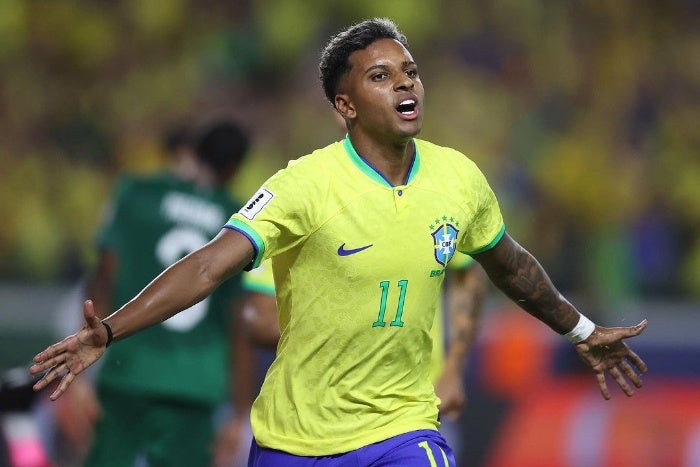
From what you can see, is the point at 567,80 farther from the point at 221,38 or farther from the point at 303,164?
the point at 303,164

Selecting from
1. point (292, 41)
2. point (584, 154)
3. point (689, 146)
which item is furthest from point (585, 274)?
point (292, 41)

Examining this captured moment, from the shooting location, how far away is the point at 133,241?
6332 mm

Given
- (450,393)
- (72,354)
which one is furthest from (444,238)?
(450,393)

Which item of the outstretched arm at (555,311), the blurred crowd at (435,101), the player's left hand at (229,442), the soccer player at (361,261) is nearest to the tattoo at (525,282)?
the outstretched arm at (555,311)

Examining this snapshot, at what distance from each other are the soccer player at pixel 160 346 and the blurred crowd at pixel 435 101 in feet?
11.5

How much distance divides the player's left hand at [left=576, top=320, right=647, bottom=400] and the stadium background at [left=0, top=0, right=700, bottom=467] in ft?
14.0

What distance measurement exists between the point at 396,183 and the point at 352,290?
1.26 ft

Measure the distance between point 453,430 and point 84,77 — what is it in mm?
4744

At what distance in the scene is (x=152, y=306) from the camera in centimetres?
359

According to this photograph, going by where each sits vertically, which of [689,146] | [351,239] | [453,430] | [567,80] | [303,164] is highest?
[303,164]

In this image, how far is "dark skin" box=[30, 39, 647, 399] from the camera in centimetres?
347

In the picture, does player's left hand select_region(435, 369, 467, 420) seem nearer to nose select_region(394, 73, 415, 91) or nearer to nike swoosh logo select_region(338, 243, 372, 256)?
nike swoosh logo select_region(338, 243, 372, 256)

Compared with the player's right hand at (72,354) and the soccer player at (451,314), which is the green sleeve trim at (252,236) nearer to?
the player's right hand at (72,354)

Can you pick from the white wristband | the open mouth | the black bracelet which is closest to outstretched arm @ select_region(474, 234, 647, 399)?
the white wristband
